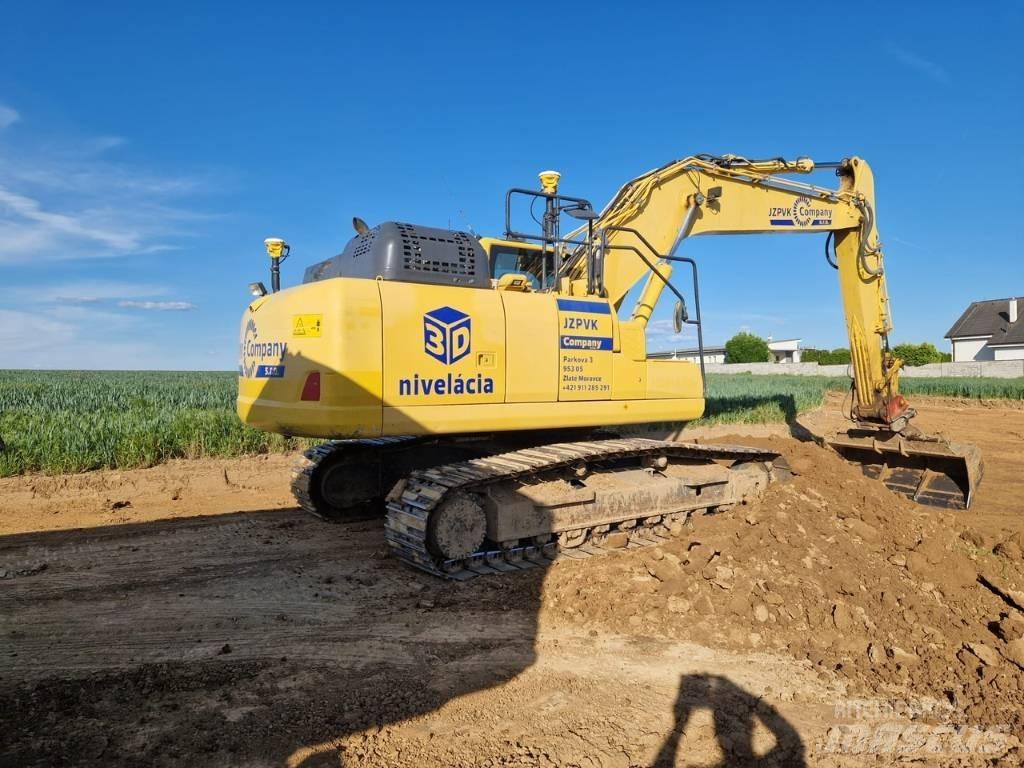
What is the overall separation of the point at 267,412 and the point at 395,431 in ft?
3.86

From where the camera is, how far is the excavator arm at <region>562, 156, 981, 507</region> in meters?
7.91

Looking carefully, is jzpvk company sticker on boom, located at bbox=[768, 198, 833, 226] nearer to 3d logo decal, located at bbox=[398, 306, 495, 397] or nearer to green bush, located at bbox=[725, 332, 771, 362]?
3d logo decal, located at bbox=[398, 306, 495, 397]

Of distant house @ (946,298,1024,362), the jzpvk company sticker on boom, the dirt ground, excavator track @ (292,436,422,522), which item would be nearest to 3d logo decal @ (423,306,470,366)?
excavator track @ (292,436,422,522)

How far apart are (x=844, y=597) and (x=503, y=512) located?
278 cm

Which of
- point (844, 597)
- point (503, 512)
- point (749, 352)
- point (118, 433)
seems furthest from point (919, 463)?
point (749, 352)

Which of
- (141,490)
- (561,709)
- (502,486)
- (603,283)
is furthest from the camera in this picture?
(141,490)

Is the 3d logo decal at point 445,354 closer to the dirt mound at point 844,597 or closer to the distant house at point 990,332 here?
the dirt mound at point 844,597

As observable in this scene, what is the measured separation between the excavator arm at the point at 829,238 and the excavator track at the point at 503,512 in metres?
1.68

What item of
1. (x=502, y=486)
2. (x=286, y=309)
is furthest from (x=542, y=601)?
(x=286, y=309)

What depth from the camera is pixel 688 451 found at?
736 centimetres

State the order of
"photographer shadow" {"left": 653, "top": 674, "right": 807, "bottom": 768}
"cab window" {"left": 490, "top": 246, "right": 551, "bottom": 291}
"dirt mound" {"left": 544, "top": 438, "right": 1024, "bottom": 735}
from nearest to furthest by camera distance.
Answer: "photographer shadow" {"left": 653, "top": 674, "right": 807, "bottom": 768}, "dirt mound" {"left": 544, "top": 438, "right": 1024, "bottom": 735}, "cab window" {"left": 490, "top": 246, "right": 551, "bottom": 291}

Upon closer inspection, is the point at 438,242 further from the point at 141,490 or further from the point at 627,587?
the point at 141,490

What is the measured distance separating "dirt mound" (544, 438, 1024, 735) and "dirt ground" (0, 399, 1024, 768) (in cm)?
2

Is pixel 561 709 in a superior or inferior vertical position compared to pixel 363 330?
inferior
